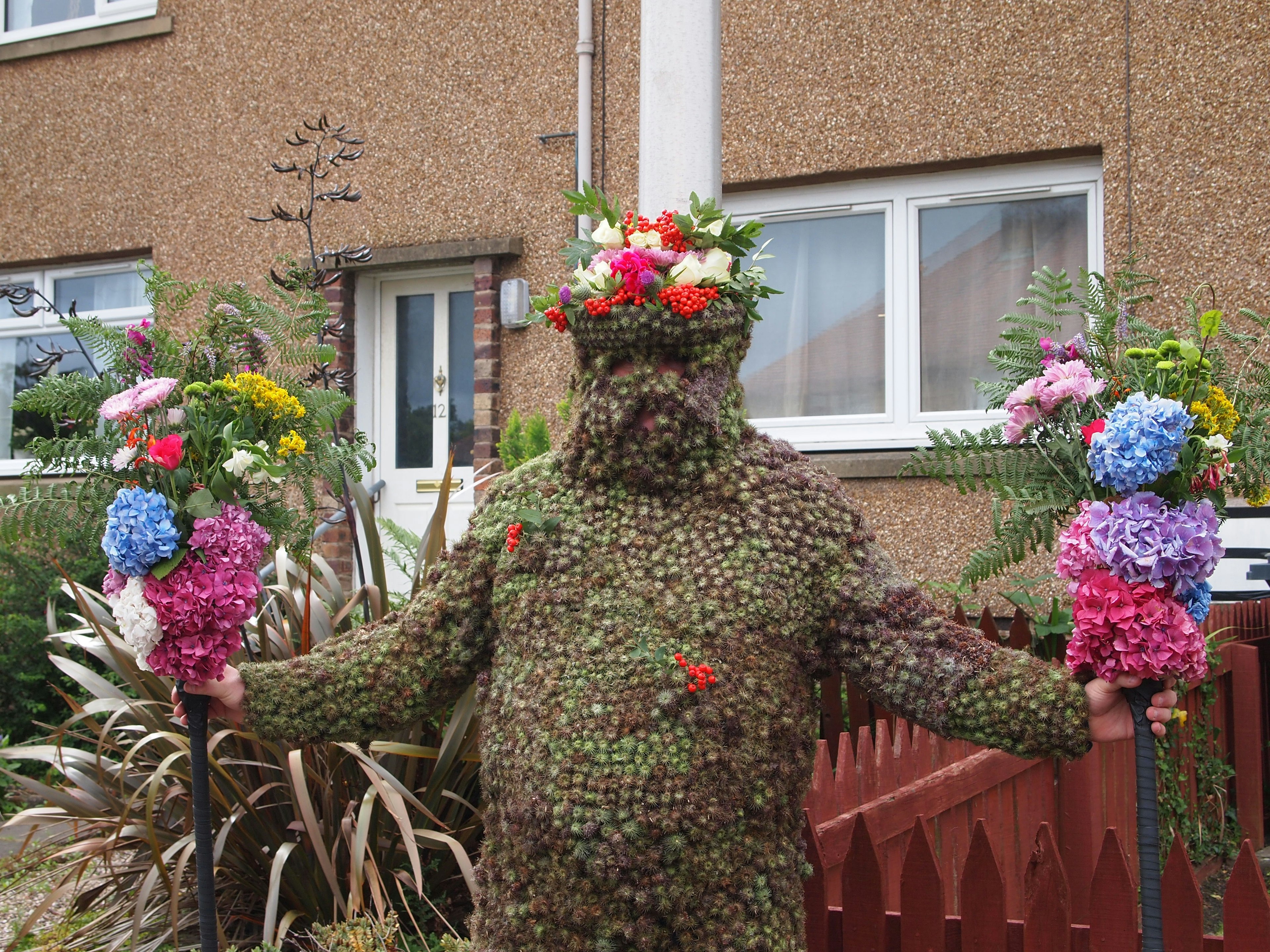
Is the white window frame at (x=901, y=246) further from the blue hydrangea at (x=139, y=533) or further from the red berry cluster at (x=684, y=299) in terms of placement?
the blue hydrangea at (x=139, y=533)

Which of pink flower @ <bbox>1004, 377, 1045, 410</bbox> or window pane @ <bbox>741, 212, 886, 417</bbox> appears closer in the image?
pink flower @ <bbox>1004, 377, 1045, 410</bbox>

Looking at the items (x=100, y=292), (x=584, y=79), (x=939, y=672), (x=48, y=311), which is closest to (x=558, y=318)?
(x=939, y=672)

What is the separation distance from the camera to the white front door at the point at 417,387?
278 inches

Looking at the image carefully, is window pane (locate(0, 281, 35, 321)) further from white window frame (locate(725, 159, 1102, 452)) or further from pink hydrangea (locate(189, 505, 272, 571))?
pink hydrangea (locate(189, 505, 272, 571))

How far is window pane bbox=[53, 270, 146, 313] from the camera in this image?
7.90 metres

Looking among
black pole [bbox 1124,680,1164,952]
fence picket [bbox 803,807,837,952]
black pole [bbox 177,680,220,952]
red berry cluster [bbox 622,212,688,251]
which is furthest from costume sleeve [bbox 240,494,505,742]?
black pole [bbox 1124,680,1164,952]

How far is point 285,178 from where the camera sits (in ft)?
23.5

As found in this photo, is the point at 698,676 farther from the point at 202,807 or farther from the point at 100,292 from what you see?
the point at 100,292

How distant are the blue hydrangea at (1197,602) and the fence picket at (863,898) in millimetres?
800

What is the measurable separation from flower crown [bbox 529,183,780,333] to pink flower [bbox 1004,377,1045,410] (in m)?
0.54

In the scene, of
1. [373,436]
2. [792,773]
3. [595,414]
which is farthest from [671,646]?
[373,436]

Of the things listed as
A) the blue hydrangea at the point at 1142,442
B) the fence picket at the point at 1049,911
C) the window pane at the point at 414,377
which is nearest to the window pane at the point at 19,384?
the window pane at the point at 414,377

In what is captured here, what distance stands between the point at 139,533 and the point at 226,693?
0.36m

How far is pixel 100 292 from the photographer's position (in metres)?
7.99
